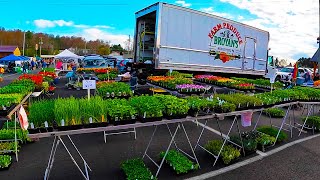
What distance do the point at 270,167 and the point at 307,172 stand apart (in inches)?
27.2

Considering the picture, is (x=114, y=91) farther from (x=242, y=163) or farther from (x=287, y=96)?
(x=287, y=96)

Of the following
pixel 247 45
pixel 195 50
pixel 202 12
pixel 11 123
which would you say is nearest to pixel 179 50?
pixel 195 50

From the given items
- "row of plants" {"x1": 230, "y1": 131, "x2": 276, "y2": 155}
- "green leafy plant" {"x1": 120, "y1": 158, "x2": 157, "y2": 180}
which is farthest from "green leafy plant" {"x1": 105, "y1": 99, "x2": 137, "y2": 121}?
"row of plants" {"x1": 230, "y1": 131, "x2": 276, "y2": 155}

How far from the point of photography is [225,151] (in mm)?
5145

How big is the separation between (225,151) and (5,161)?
4.30 m

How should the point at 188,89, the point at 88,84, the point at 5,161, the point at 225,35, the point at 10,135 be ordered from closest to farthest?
the point at 5,161
the point at 88,84
the point at 10,135
the point at 188,89
the point at 225,35

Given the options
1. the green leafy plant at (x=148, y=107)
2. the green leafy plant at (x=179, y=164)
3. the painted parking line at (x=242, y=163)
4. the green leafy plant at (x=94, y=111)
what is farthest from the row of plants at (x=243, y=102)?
the green leafy plant at (x=94, y=111)

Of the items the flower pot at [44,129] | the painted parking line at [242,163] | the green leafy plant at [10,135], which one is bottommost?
the painted parking line at [242,163]

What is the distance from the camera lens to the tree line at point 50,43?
83.0 meters

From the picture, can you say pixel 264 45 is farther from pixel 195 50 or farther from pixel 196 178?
pixel 196 178

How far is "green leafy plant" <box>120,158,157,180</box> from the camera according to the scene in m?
4.08

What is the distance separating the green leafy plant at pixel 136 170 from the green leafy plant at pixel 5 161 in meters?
2.11

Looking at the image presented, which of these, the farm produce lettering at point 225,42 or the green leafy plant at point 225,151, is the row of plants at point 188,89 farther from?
the farm produce lettering at point 225,42

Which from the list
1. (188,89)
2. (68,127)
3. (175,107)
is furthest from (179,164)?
(188,89)
